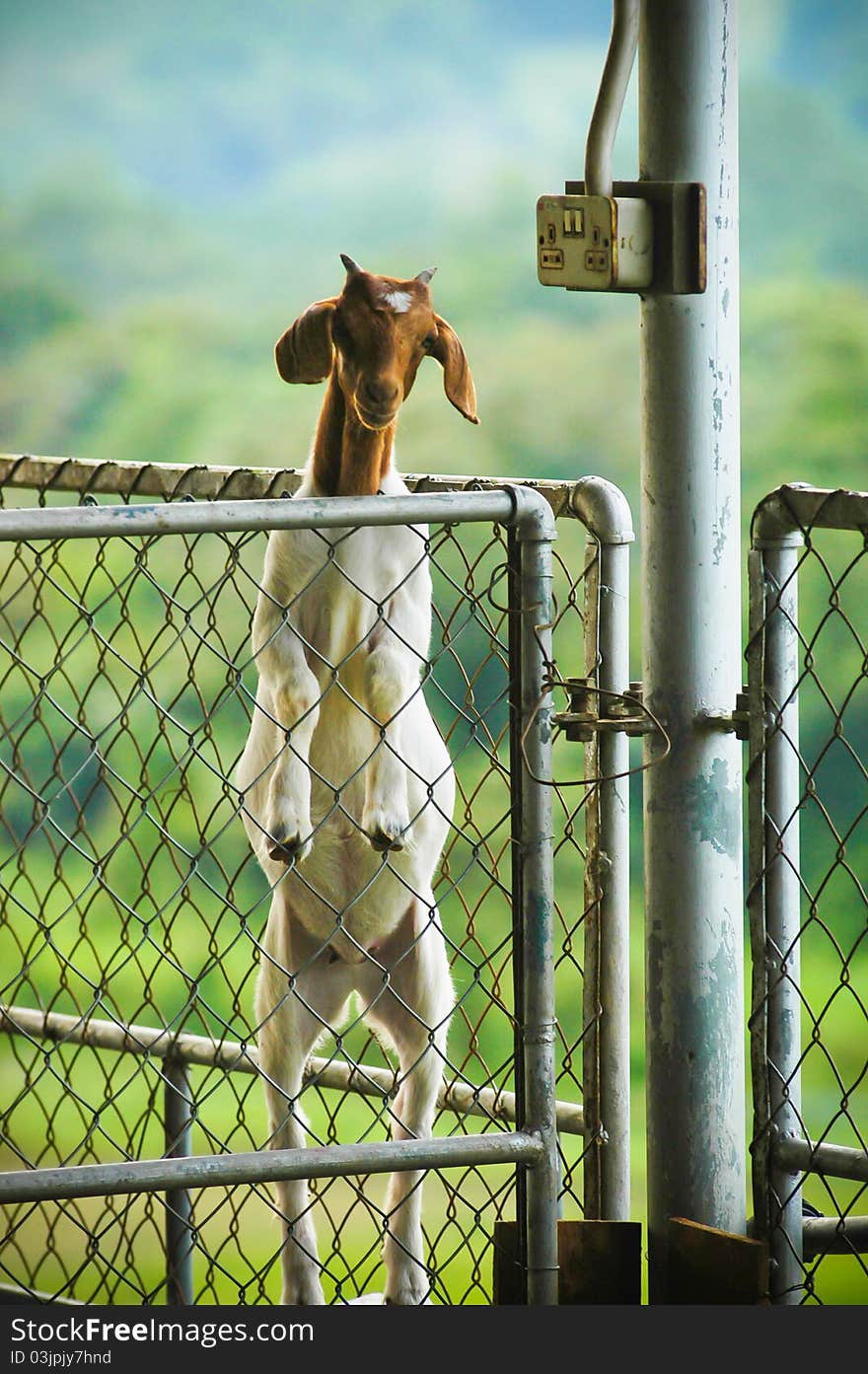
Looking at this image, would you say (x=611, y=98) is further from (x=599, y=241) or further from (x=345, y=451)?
(x=345, y=451)

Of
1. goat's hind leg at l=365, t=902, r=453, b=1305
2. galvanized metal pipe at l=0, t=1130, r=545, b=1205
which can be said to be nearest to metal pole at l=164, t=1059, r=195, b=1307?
goat's hind leg at l=365, t=902, r=453, b=1305

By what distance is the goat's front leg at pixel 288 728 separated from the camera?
2553 millimetres

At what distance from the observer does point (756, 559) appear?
234 centimetres

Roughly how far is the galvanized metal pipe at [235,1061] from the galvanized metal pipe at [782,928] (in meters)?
0.35

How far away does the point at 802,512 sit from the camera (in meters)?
2.27

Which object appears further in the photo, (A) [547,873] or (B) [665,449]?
(B) [665,449]

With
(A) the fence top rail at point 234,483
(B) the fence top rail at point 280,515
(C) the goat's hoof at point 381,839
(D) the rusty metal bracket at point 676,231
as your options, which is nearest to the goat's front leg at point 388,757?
(C) the goat's hoof at point 381,839

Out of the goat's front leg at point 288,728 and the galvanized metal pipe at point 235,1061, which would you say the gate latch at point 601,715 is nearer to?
the goat's front leg at point 288,728

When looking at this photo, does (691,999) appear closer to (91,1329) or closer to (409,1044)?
(409,1044)

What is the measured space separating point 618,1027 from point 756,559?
72 cm

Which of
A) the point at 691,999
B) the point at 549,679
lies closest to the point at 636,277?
the point at 549,679

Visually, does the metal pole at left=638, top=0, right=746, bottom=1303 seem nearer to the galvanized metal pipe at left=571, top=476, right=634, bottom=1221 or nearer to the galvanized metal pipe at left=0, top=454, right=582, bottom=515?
the galvanized metal pipe at left=571, top=476, right=634, bottom=1221

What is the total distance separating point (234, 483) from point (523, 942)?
1104 millimetres

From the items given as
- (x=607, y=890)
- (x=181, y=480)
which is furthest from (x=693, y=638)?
(x=181, y=480)
